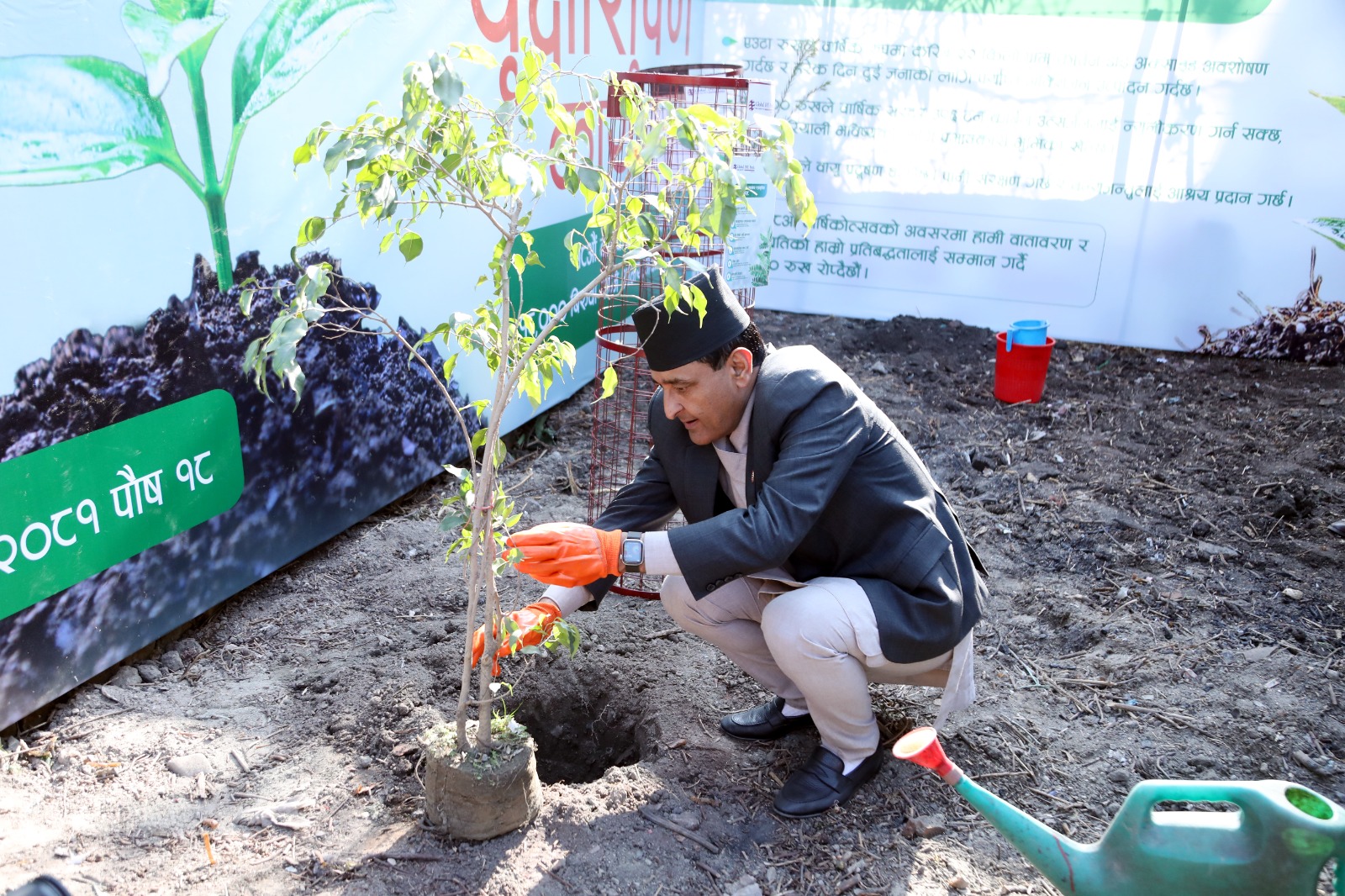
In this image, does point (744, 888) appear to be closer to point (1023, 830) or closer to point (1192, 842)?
point (1023, 830)

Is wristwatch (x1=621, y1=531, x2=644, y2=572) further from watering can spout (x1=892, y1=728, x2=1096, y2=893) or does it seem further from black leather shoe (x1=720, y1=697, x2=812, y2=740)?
watering can spout (x1=892, y1=728, x2=1096, y2=893)

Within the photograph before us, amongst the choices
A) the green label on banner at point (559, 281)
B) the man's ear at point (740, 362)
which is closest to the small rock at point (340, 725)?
the man's ear at point (740, 362)

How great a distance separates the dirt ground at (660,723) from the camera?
6.79ft

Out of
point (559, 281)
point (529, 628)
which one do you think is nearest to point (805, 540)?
point (529, 628)

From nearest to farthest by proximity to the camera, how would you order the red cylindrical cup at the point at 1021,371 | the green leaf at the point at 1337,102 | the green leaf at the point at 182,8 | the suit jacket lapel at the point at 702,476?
the suit jacket lapel at the point at 702,476
the green leaf at the point at 182,8
the red cylindrical cup at the point at 1021,371
the green leaf at the point at 1337,102

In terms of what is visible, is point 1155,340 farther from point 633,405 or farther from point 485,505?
point 485,505

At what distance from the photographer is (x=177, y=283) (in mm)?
2656

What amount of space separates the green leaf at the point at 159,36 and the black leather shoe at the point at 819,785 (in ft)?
7.86

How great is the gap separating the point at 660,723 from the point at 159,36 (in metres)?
2.22

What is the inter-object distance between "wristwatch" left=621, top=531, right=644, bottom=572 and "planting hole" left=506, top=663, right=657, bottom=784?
632 mm

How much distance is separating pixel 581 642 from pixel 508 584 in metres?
0.46

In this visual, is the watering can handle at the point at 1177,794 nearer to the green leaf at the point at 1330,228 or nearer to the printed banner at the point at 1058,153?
the printed banner at the point at 1058,153

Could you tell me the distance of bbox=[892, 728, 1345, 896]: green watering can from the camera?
1.46 meters

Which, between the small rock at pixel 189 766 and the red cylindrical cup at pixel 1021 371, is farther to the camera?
the red cylindrical cup at pixel 1021 371
